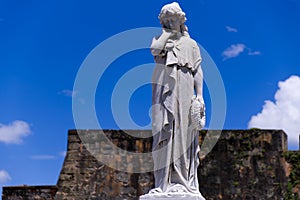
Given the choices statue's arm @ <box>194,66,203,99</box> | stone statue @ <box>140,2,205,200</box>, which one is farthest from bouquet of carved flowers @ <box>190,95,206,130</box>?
statue's arm @ <box>194,66,203,99</box>

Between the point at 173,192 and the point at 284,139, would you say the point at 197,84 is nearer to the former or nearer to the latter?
the point at 173,192

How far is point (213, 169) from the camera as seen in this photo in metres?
17.7

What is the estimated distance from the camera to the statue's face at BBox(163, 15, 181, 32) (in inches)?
285

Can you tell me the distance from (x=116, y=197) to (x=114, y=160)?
4.02 feet

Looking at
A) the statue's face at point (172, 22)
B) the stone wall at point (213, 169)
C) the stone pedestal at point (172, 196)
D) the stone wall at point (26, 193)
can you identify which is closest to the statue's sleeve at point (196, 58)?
the statue's face at point (172, 22)

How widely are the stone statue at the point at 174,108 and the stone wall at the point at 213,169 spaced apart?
32.6ft

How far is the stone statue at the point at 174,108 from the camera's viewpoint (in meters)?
6.79

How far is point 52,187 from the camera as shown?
57.8 feet

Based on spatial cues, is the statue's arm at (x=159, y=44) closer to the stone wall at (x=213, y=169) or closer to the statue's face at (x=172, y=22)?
the statue's face at (x=172, y=22)

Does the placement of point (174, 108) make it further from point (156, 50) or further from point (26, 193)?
point (26, 193)

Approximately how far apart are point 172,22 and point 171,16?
0.10 metres

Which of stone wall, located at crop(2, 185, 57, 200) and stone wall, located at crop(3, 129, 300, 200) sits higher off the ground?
stone wall, located at crop(3, 129, 300, 200)

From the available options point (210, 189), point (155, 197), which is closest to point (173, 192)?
point (155, 197)

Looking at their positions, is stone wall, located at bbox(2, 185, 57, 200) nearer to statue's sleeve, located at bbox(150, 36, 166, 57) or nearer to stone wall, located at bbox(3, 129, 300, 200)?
stone wall, located at bbox(3, 129, 300, 200)
